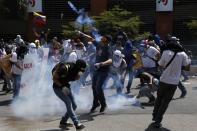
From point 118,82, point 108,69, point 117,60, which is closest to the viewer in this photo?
point 108,69

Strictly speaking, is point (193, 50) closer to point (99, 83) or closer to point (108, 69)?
point (108, 69)

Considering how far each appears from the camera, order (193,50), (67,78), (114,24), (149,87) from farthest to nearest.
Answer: (114,24) → (193,50) → (149,87) → (67,78)

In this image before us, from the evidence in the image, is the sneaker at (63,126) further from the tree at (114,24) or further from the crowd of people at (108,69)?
the tree at (114,24)

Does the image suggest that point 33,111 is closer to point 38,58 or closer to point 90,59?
point 38,58

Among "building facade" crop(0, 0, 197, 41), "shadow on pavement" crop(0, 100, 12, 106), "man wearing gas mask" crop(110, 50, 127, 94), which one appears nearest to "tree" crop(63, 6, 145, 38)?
"building facade" crop(0, 0, 197, 41)

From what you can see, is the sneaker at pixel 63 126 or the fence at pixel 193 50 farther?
the fence at pixel 193 50

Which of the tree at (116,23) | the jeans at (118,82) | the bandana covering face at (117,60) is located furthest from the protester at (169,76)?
the tree at (116,23)

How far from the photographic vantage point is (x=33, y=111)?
40.2ft

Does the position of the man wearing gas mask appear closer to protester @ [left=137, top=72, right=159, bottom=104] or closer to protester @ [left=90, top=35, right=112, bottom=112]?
protester @ [left=137, top=72, right=159, bottom=104]

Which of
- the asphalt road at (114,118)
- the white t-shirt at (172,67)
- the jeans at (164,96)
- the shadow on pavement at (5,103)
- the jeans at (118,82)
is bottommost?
the shadow on pavement at (5,103)

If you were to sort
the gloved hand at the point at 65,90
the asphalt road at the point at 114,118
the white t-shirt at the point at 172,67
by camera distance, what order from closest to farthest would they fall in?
1. the gloved hand at the point at 65,90
2. the white t-shirt at the point at 172,67
3. the asphalt road at the point at 114,118

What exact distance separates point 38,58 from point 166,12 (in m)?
23.4

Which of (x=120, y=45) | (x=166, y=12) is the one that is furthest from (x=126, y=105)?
(x=166, y=12)

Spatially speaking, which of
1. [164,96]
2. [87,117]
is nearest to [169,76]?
[164,96]
